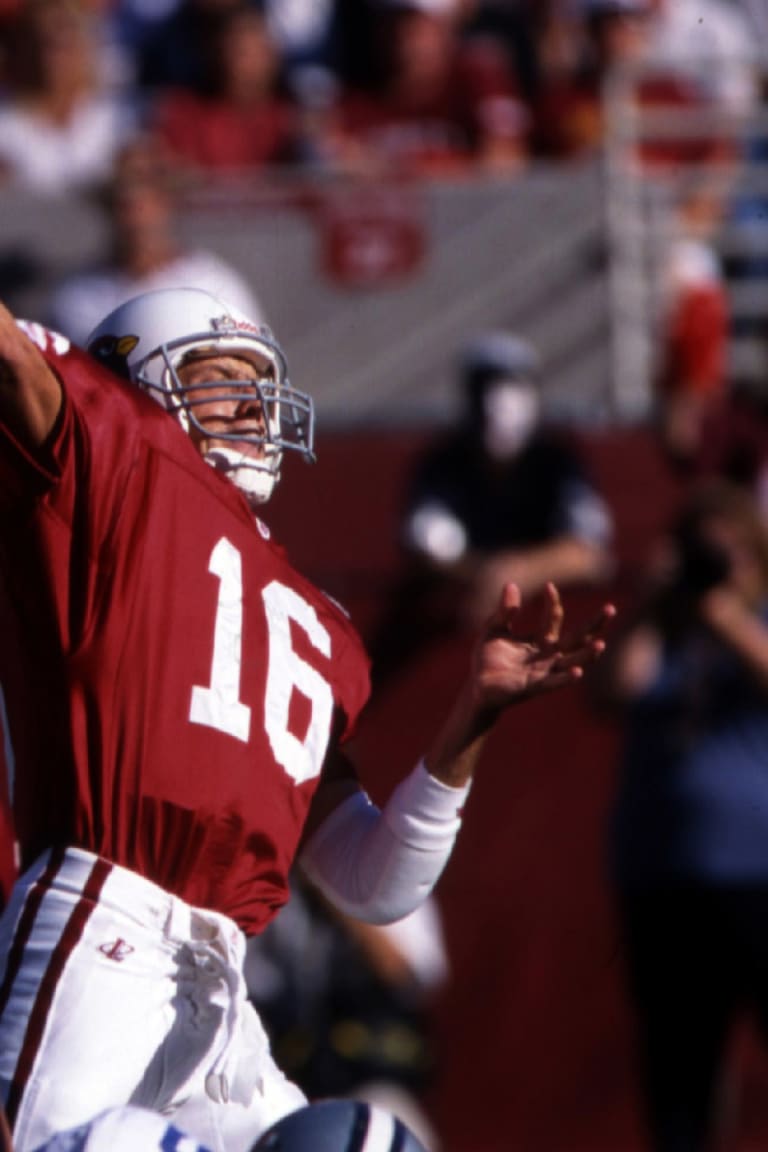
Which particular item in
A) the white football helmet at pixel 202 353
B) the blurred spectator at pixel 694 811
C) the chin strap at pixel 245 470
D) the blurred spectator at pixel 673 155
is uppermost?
the white football helmet at pixel 202 353

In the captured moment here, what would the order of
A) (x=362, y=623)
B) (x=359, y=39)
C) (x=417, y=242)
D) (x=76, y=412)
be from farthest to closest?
(x=359, y=39) → (x=417, y=242) → (x=362, y=623) → (x=76, y=412)

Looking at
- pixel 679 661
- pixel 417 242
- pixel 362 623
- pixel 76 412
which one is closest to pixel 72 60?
pixel 417 242

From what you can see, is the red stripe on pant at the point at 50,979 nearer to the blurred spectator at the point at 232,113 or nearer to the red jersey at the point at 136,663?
the red jersey at the point at 136,663

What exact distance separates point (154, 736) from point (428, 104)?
5322mm

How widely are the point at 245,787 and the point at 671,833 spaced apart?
2544 millimetres

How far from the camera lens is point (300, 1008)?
19.2ft

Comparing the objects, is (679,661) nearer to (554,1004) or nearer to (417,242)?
(554,1004)

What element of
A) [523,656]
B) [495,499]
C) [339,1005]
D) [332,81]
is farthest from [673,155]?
[523,656]

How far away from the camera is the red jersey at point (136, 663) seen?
2.78 meters

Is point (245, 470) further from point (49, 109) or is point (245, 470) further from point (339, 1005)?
point (49, 109)

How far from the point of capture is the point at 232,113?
24.5 feet

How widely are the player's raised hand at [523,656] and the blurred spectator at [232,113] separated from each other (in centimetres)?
451

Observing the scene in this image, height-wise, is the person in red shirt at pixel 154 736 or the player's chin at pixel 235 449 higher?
the player's chin at pixel 235 449

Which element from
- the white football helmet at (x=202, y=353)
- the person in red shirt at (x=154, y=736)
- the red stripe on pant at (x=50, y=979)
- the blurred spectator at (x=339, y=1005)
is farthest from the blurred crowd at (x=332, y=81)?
the red stripe on pant at (x=50, y=979)
